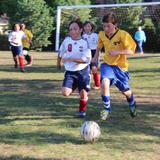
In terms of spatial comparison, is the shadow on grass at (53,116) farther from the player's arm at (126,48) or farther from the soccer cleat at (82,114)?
the player's arm at (126,48)

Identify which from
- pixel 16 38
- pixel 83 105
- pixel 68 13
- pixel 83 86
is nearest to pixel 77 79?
pixel 83 86

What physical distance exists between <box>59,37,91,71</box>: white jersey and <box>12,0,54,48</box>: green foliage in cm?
2884

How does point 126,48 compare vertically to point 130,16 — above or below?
above

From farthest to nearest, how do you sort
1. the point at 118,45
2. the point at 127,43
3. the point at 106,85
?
the point at 118,45 < the point at 127,43 < the point at 106,85

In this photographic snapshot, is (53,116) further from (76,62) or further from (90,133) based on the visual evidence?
(90,133)

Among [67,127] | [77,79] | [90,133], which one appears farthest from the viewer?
[77,79]

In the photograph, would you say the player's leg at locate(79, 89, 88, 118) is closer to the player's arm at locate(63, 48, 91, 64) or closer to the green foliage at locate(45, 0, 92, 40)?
the player's arm at locate(63, 48, 91, 64)

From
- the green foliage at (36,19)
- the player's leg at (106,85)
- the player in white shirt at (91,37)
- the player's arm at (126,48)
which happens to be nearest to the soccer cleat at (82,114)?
the player's leg at (106,85)

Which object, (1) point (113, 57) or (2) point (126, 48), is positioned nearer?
(2) point (126, 48)

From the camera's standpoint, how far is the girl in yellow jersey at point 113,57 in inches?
335

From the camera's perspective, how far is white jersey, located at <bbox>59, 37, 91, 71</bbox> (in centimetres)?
884

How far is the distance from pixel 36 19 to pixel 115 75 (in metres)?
29.7

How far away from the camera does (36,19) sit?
3772cm

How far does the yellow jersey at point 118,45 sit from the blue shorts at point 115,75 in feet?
0.27
